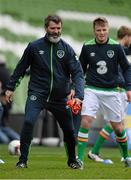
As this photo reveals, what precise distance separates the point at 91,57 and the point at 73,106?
2056 mm

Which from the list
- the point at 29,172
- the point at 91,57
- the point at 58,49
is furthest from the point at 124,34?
the point at 29,172

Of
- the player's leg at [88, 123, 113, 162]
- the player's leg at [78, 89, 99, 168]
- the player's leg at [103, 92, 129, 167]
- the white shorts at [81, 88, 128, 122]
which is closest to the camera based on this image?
the player's leg at [78, 89, 99, 168]

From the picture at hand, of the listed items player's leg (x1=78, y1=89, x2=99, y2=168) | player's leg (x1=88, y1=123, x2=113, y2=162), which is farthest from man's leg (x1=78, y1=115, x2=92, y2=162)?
player's leg (x1=88, y1=123, x2=113, y2=162)

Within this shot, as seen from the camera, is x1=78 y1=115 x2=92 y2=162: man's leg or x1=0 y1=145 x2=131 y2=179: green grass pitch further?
x1=78 y1=115 x2=92 y2=162: man's leg

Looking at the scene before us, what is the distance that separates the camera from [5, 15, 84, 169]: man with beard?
12367 mm

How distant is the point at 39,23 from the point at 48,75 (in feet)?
42.2

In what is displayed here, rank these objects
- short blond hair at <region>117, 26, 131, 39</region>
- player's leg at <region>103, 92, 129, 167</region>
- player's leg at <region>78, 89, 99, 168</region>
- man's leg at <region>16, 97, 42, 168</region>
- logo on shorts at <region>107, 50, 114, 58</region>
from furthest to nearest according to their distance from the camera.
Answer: short blond hair at <region>117, 26, 131, 39</region> → player's leg at <region>103, 92, 129, 167</region> → logo on shorts at <region>107, 50, 114, 58</region> → player's leg at <region>78, 89, 99, 168</region> → man's leg at <region>16, 97, 42, 168</region>

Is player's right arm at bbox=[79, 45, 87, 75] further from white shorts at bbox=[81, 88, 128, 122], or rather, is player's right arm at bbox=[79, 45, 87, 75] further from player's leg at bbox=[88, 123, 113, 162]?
player's leg at bbox=[88, 123, 113, 162]

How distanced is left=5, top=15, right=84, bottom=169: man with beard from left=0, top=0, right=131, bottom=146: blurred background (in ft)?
36.0

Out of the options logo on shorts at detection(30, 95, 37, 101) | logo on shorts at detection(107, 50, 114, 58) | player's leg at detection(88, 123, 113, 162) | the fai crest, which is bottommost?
player's leg at detection(88, 123, 113, 162)

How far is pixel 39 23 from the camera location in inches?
991

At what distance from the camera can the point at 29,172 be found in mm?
11984

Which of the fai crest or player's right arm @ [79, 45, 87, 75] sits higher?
the fai crest

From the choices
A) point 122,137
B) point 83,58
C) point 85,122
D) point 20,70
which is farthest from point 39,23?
point 20,70
